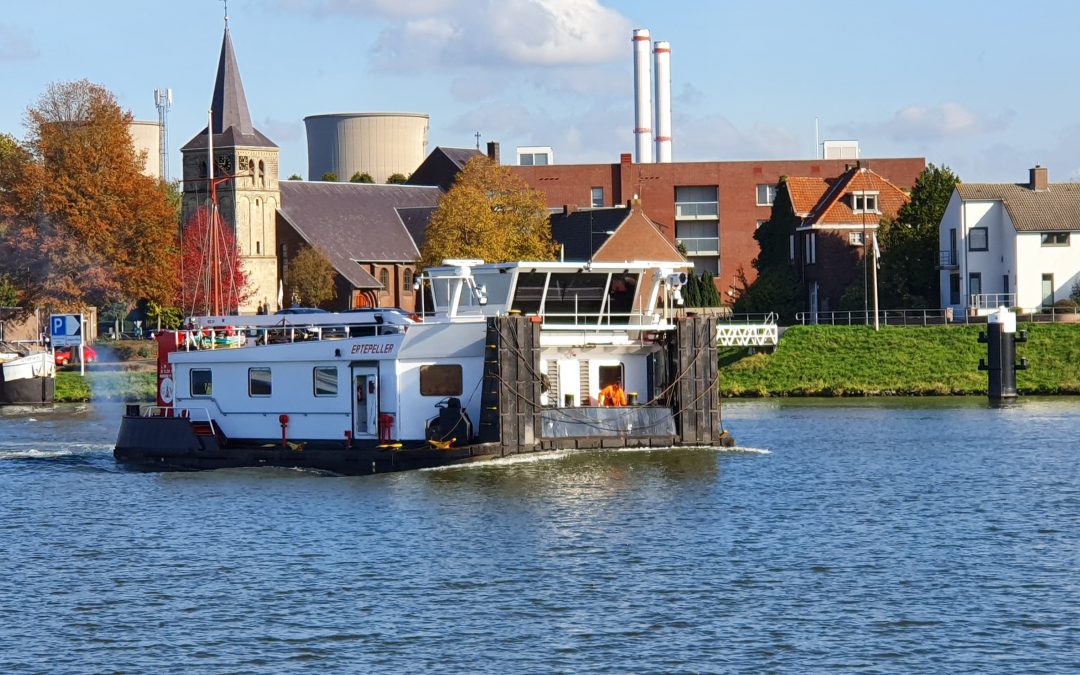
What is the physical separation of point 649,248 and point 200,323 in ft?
210

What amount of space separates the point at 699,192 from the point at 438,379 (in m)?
83.7

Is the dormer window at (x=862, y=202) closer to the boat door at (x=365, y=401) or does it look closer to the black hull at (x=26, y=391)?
the black hull at (x=26, y=391)

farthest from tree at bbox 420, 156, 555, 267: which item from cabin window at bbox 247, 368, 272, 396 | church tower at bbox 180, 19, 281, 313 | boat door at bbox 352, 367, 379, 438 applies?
boat door at bbox 352, 367, 379, 438

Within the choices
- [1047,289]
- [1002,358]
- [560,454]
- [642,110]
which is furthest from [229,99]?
[560,454]

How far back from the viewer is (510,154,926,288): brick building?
4724 inches

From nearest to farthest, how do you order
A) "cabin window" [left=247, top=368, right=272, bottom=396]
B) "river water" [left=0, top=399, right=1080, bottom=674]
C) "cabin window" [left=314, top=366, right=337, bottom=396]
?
1. "river water" [left=0, top=399, right=1080, bottom=674]
2. "cabin window" [left=314, top=366, right=337, bottom=396]
3. "cabin window" [left=247, top=368, right=272, bottom=396]

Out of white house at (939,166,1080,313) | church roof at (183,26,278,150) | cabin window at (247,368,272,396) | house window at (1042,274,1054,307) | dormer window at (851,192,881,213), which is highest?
church roof at (183,26,278,150)

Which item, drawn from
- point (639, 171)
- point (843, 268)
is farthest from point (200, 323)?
point (639, 171)

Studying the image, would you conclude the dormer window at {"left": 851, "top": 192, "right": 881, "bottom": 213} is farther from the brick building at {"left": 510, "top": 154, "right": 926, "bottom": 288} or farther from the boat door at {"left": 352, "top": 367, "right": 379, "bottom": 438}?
the boat door at {"left": 352, "top": 367, "right": 379, "bottom": 438}

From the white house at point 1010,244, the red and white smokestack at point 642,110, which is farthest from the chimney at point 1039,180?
the red and white smokestack at point 642,110

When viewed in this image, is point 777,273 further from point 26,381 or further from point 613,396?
point 613,396

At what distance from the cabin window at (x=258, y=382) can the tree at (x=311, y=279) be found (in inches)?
2732

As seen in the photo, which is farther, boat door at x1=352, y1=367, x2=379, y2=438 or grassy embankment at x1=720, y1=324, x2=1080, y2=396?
grassy embankment at x1=720, y1=324, x2=1080, y2=396

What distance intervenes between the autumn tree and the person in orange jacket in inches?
1888
